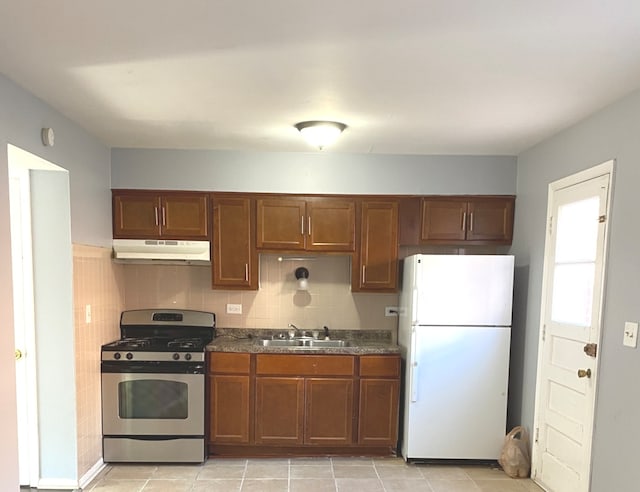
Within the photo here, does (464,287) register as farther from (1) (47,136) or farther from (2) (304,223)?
(1) (47,136)

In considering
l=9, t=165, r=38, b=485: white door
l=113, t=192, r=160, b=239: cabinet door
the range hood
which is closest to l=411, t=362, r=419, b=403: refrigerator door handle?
the range hood

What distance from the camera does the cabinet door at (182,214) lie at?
3387 mm

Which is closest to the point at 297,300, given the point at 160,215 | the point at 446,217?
the point at 160,215

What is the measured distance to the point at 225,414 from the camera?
10.6 feet

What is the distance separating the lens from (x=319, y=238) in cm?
343

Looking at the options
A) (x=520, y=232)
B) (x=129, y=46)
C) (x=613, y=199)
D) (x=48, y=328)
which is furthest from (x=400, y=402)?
(x=129, y=46)

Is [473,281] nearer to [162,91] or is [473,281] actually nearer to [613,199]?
[613,199]

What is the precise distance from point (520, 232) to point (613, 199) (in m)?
1.09

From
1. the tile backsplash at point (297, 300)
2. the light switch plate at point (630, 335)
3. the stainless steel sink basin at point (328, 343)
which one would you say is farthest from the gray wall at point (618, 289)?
the stainless steel sink basin at point (328, 343)

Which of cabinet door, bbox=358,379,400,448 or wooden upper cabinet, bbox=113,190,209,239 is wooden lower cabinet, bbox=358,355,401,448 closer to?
cabinet door, bbox=358,379,400,448

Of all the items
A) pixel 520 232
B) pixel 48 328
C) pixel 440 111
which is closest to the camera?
pixel 440 111

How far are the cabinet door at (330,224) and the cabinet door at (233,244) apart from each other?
501 mm

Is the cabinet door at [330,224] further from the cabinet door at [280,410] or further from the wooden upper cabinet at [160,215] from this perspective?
the cabinet door at [280,410]

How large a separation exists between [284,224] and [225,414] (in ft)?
5.23
